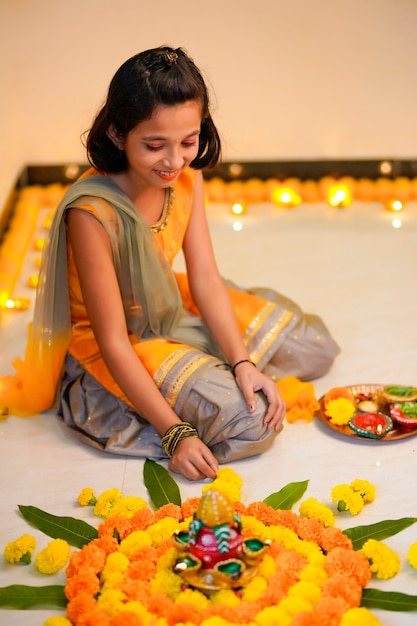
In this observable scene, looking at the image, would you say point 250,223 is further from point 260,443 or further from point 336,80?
point 260,443

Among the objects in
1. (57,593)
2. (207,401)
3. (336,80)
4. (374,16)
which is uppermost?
(374,16)

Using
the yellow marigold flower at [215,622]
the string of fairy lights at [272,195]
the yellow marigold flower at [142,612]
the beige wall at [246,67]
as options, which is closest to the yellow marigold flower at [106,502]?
the yellow marigold flower at [142,612]

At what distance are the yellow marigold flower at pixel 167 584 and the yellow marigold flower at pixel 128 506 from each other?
0.88ft

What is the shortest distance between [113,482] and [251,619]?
2.08 ft

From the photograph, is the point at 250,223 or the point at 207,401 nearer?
the point at 207,401

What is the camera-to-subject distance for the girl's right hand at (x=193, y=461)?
2.23 metres

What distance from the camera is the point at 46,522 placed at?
210cm

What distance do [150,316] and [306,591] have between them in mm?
940

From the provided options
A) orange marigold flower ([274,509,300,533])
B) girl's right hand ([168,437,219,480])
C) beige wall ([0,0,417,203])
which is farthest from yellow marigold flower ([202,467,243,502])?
beige wall ([0,0,417,203])

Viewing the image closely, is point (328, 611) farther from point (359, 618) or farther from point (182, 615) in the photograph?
point (182, 615)

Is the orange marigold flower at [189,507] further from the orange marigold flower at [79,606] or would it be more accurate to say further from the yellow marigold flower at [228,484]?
the orange marigold flower at [79,606]

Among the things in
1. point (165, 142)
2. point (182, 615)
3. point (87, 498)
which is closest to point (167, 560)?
point (182, 615)

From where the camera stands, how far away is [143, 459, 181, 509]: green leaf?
2154mm

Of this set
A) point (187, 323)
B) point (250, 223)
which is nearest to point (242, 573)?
point (187, 323)
